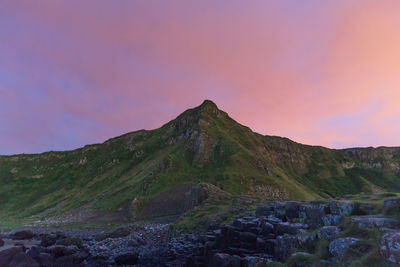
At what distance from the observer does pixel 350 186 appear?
178 meters

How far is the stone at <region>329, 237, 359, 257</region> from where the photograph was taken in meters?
18.0

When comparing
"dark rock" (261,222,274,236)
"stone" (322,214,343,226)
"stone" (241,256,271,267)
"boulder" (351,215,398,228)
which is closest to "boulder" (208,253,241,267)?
"stone" (241,256,271,267)

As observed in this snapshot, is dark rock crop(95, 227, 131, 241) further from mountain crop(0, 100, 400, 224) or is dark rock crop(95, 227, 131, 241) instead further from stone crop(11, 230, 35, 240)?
mountain crop(0, 100, 400, 224)

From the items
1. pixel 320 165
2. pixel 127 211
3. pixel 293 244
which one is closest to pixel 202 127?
pixel 127 211

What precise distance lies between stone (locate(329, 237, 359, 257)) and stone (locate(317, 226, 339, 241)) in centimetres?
166

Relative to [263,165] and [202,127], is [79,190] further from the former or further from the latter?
[263,165]

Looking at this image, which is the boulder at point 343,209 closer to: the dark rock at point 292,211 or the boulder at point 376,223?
the dark rock at point 292,211

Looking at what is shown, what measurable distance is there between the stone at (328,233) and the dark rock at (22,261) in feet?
101

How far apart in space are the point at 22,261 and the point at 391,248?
36610 millimetres

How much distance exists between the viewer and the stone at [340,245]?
18.0 meters

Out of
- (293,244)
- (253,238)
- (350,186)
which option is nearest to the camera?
(293,244)

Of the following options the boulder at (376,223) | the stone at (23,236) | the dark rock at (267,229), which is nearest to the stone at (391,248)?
the boulder at (376,223)

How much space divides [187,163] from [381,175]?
438 ft

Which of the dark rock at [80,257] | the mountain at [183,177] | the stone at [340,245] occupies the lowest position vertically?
the dark rock at [80,257]
